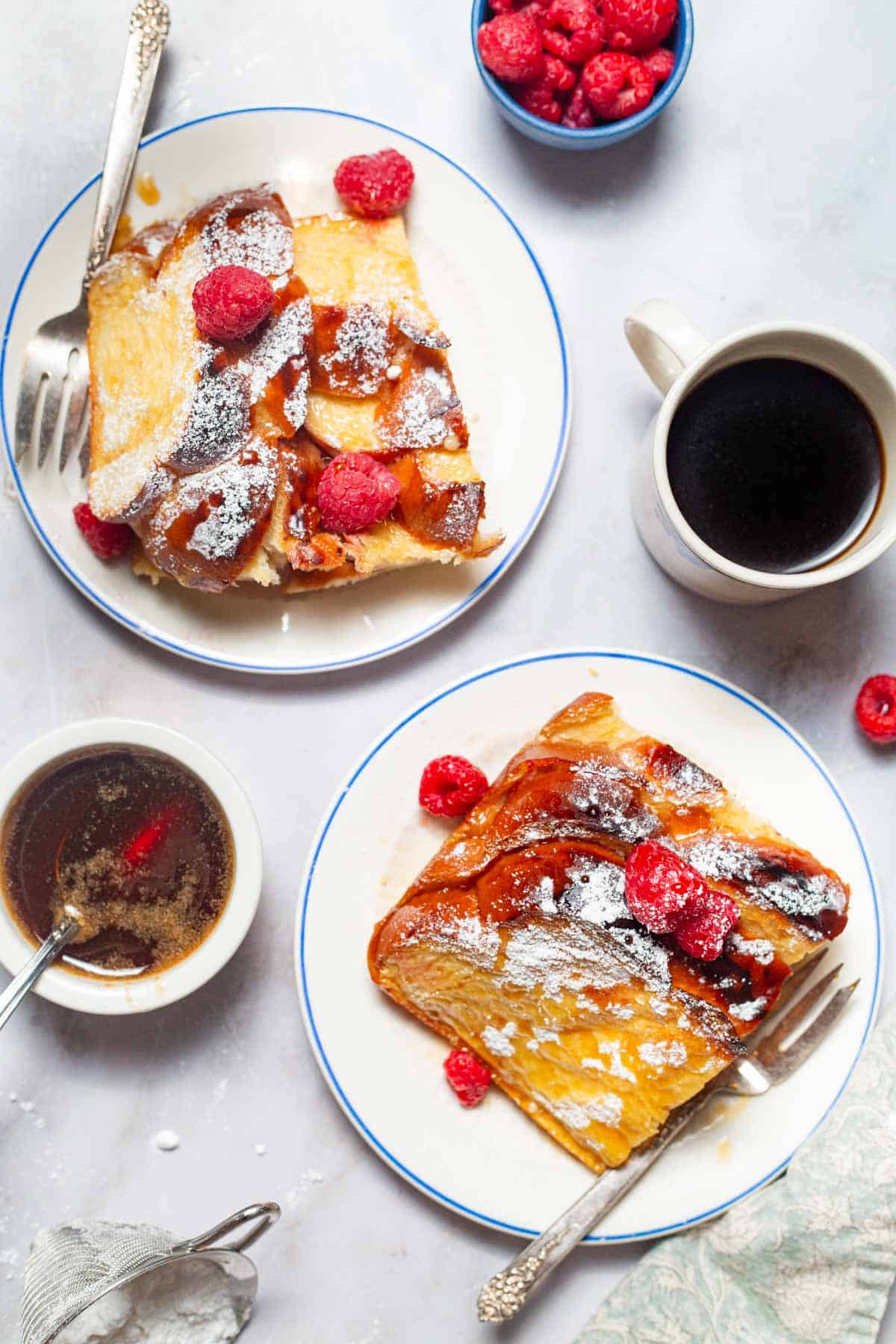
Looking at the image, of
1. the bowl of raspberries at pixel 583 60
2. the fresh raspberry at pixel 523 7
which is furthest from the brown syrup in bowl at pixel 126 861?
the fresh raspberry at pixel 523 7

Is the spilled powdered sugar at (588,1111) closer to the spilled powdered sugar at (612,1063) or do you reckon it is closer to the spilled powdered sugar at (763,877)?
the spilled powdered sugar at (612,1063)

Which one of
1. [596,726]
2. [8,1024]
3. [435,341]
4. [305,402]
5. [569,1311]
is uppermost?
[435,341]

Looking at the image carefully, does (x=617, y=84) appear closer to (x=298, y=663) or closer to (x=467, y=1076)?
(x=298, y=663)

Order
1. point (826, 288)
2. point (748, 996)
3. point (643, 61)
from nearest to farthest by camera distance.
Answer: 1. point (748, 996)
2. point (643, 61)
3. point (826, 288)

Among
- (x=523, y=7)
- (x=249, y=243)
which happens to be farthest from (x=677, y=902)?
(x=523, y=7)

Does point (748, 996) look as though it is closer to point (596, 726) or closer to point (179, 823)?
point (596, 726)

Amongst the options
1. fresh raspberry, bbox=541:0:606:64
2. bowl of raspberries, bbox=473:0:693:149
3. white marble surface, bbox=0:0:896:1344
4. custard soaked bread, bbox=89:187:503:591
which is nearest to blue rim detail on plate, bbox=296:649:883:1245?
white marble surface, bbox=0:0:896:1344

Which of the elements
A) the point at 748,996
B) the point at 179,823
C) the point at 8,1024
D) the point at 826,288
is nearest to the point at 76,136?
the point at 179,823
